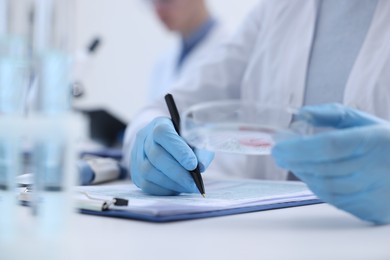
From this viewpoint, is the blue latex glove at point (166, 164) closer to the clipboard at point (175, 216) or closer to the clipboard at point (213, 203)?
the clipboard at point (213, 203)

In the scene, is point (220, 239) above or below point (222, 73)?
below

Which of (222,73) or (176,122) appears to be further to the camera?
(222,73)

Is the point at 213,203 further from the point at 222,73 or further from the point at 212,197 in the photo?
the point at 222,73

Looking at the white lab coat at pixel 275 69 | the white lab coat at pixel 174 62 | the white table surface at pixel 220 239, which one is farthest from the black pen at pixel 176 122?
the white lab coat at pixel 174 62

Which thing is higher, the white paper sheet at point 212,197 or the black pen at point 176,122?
the black pen at point 176,122

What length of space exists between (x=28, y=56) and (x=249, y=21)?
0.95 meters

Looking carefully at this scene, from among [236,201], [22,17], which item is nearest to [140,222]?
[236,201]

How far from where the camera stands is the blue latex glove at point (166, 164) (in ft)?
2.51

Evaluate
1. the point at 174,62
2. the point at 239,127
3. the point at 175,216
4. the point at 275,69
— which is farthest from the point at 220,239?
the point at 174,62

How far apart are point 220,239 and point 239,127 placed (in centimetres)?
46

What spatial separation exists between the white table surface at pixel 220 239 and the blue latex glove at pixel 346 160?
27 millimetres

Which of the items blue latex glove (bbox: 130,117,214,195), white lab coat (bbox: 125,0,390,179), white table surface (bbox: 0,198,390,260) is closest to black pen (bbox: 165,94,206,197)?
blue latex glove (bbox: 130,117,214,195)

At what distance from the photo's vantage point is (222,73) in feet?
4.28

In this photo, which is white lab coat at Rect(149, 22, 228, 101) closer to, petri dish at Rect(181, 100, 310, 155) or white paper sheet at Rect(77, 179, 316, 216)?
petri dish at Rect(181, 100, 310, 155)
